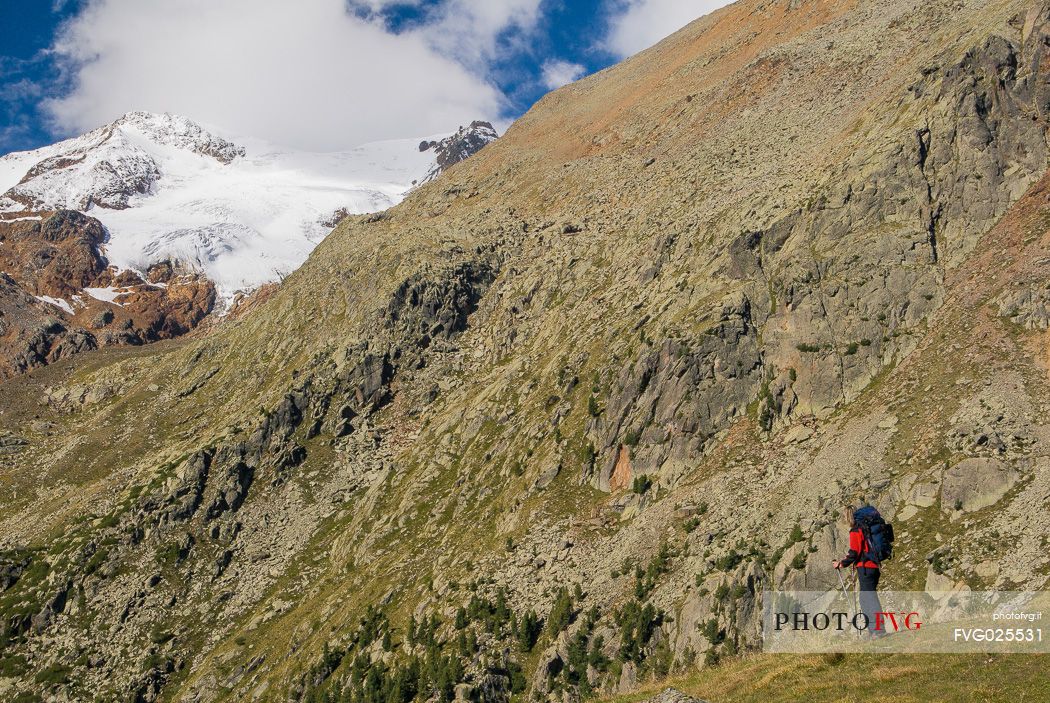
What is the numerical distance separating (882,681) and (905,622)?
31.0 ft

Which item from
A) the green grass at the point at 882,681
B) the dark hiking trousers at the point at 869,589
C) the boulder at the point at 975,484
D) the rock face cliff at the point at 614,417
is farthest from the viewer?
the rock face cliff at the point at 614,417

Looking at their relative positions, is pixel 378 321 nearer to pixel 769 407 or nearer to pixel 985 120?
pixel 769 407

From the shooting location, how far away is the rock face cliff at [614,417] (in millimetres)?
39375

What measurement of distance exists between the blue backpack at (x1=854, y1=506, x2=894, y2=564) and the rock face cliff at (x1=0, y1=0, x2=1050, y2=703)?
11.3m

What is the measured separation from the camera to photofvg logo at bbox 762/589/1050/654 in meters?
23.4

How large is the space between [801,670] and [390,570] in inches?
1640

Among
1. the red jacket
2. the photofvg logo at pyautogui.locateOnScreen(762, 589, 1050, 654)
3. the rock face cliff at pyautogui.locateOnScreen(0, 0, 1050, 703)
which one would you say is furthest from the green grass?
the rock face cliff at pyautogui.locateOnScreen(0, 0, 1050, 703)

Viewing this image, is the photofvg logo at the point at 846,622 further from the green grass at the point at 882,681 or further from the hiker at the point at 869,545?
the hiker at the point at 869,545

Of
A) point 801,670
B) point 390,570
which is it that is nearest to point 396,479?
point 390,570

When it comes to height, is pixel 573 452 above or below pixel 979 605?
above

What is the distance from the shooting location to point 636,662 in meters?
39.1

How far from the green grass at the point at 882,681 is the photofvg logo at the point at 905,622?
1.27m

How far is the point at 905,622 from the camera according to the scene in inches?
1171

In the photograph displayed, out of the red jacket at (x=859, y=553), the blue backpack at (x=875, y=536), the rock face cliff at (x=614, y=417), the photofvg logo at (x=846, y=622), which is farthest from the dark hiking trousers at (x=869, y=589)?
the rock face cliff at (x=614, y=417)
